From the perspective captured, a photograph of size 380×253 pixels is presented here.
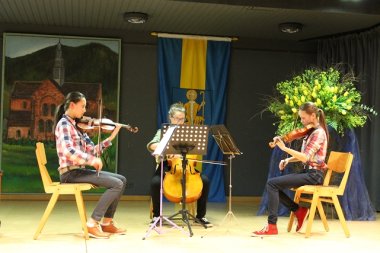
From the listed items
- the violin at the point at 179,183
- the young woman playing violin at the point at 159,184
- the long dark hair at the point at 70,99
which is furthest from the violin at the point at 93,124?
the violin at the point at 179,183

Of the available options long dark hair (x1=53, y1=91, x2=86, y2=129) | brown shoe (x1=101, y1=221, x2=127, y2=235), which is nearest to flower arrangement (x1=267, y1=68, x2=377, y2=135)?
brown shoe (x1=101, y1=221, x2=127, y2=235)

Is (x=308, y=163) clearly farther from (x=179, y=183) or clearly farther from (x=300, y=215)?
(x=179, y=183)

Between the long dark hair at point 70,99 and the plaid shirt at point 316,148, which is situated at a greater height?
the long dark hair at point 70,99

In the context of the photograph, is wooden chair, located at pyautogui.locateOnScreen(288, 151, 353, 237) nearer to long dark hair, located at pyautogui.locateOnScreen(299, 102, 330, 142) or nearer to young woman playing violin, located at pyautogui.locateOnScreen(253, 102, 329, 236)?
young woman playing violin, located at pyautogui.locateOnScreen(253, 102, 329, 236)

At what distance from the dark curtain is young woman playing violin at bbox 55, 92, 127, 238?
12.2ft

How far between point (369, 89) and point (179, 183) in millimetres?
3392

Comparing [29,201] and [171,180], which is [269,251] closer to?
[171,180]

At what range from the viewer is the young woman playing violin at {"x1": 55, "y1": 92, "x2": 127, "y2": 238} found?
465 centimetres

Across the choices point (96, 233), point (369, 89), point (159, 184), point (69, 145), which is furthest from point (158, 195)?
point (369, 89)

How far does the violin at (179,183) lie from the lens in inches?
208

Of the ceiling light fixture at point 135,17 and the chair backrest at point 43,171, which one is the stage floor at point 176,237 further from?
the ceiling light fixture at point 135,17

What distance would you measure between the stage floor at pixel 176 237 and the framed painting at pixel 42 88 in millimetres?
1197

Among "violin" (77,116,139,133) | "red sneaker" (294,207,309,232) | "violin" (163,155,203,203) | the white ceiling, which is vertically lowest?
"red sneaker" (294,207,309,232)

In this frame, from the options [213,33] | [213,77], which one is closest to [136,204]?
[213,77]
